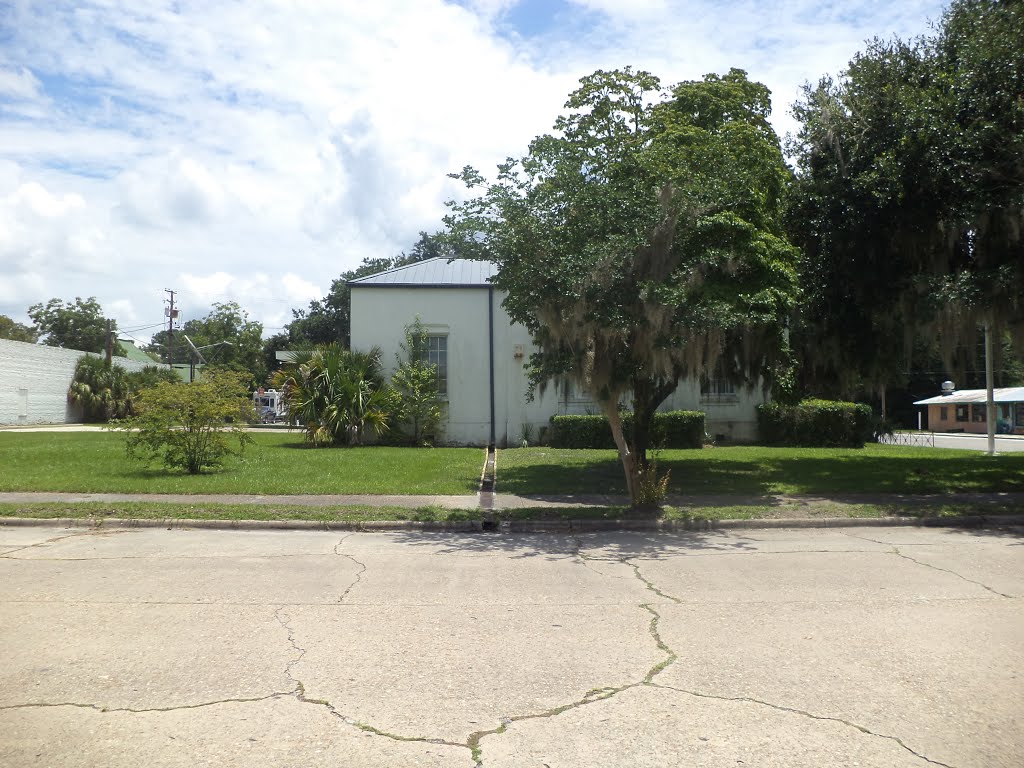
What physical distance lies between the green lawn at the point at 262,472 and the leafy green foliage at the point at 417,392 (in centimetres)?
150

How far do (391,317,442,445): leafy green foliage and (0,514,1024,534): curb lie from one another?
41.3 feet

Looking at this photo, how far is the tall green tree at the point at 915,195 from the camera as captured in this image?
534 inches

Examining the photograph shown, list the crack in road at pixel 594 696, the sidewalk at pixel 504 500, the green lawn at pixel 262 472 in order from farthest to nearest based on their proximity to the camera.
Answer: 1. the green lawn at pixel 262 472
2. the sidewalk at pixel 504 500
3. the crack in road at pixel 594 696

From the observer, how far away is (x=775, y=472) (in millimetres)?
17938

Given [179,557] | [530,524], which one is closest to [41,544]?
[179,557]

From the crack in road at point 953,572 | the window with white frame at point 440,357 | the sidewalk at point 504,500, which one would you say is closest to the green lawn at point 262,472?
the sidewalk at point 504,500

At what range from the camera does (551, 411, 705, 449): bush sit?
24.3 meters

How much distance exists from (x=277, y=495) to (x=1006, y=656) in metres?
11.5

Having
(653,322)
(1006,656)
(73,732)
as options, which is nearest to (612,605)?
(1006,656)

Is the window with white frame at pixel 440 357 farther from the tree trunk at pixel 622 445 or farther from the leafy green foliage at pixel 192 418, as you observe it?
the tree trunk at pixel 622 445

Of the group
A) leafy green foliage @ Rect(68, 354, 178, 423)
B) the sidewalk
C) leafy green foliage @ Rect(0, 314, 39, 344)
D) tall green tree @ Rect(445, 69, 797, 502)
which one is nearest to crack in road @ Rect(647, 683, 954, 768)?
tall green tree @ Rect(445, 69, 797, 502)

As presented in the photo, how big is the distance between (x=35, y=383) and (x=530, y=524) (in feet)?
113

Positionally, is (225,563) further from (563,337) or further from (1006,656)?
(1006,656)

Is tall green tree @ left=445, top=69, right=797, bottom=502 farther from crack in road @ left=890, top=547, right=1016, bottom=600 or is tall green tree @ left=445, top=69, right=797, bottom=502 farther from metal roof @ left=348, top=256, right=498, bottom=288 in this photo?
metal roof @ left=348, top=256, right=498, bottom=288
